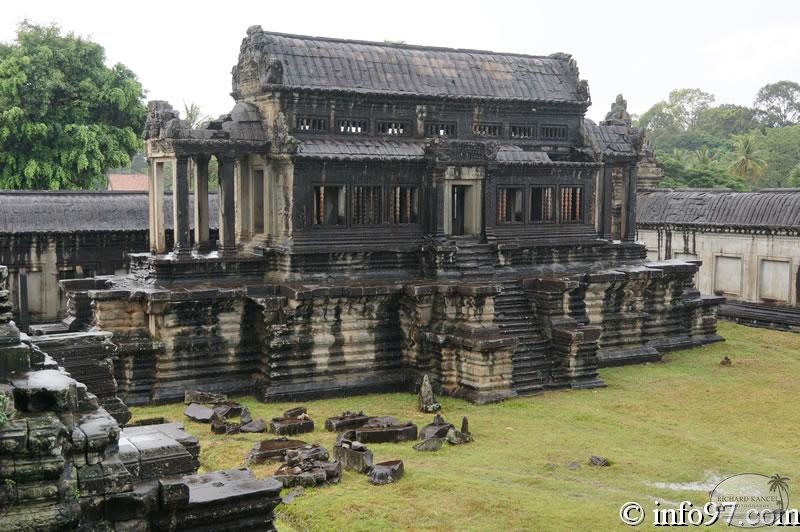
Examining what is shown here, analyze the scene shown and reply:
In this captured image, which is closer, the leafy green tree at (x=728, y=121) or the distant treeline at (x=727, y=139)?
the distant treeline at (x=727, y=139)

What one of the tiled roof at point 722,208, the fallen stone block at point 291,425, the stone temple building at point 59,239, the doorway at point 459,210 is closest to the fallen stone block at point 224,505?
the fallen stone block at point 291,425

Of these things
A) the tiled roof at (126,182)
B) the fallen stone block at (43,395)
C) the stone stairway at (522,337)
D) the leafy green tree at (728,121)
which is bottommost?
the stone stairway at (522,337)

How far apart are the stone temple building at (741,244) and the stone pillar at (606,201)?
295 inches

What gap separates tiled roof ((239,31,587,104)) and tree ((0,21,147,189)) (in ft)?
46.9

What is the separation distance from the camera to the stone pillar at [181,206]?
20.5m

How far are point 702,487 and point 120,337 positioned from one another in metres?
12.0

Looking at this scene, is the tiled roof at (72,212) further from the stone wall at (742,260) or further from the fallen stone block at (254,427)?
the stone wall at (742,260)

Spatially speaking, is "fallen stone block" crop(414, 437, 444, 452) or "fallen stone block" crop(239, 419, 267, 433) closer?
"fallen stone block" crop(414, 437, 444, 452)

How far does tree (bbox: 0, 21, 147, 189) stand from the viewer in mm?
33375

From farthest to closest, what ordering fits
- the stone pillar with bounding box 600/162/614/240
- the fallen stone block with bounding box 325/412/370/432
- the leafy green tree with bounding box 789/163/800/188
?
the leafy green tree with bounding box 789/163/800/188 → the stone pillar with bounding box 600/162/614/240 → the fallen stone block with bounding box 325/412/370/432

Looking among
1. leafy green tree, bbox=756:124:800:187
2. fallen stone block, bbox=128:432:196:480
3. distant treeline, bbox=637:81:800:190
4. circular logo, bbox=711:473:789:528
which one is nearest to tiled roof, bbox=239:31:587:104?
fallen stone block, bbox=128:432:196:480

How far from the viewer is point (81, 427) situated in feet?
29.9

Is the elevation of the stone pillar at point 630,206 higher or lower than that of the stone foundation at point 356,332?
higher

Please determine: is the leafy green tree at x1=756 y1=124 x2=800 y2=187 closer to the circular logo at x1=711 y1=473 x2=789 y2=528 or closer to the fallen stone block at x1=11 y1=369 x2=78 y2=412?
the circular logo at x1=711 y1=473 x2=789 y2=528
